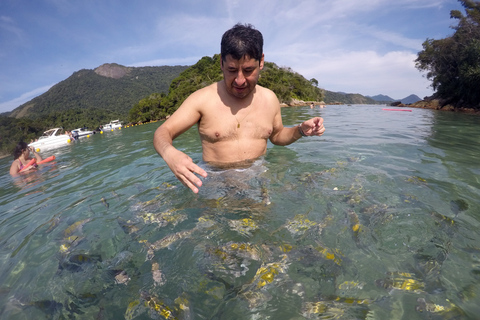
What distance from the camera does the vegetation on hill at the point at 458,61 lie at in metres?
19.7

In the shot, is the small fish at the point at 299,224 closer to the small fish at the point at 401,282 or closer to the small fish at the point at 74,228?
the small fish at the point at 401,282

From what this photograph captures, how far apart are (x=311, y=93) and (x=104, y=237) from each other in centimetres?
5653

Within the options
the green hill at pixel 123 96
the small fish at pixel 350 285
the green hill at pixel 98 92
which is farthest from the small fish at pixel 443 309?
the green hill at pixel 98 92

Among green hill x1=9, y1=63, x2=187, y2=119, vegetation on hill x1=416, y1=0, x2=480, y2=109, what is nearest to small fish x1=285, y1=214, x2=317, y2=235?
vegetation on hill x1=416, y1=0, x2=480, y2=109

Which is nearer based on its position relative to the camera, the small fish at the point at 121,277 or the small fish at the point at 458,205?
the small fish at the point at 121,277

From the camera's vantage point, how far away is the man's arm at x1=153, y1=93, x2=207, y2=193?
1.46 m

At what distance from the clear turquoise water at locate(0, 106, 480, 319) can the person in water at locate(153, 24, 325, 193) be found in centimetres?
32

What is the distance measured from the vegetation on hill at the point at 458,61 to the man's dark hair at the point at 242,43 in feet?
83.7

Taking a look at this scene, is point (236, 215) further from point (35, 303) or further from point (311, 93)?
point (311, 93)

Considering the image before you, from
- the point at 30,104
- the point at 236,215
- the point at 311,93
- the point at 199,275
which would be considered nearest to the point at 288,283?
the point at 199,275

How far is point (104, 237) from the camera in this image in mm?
2174

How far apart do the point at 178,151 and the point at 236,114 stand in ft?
4.30

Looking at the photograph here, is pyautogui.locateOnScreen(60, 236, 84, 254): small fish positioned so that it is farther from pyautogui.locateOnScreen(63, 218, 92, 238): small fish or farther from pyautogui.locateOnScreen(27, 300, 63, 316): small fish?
pyautogui.locateOnScreen(27, 300, 63, 316): small fish

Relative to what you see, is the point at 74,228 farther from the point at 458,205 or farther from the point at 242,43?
the point at 458,205
